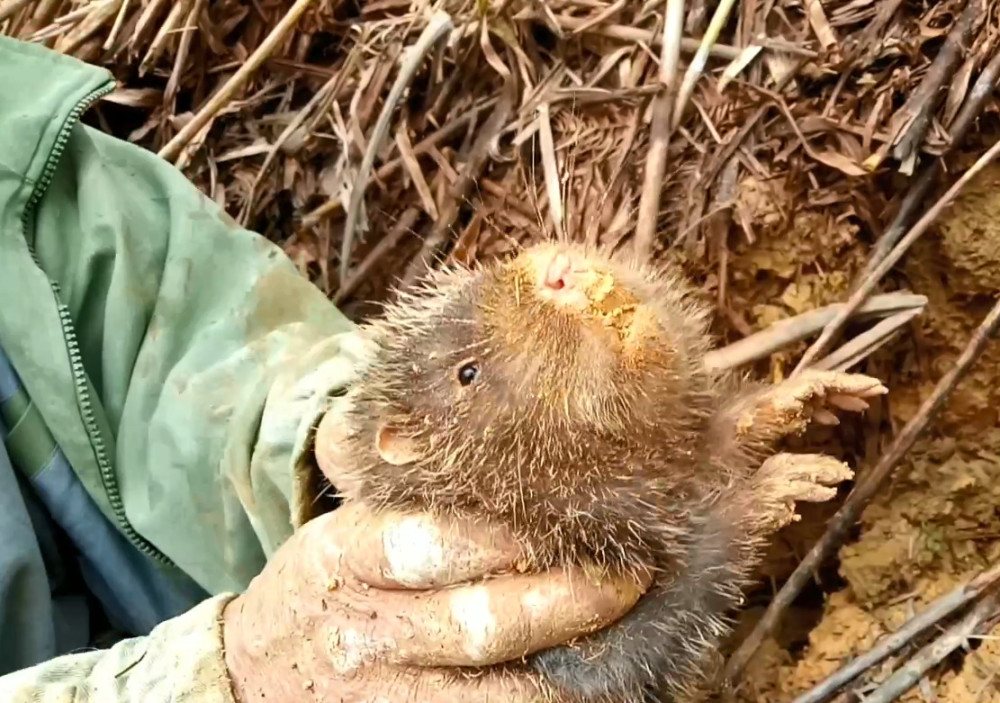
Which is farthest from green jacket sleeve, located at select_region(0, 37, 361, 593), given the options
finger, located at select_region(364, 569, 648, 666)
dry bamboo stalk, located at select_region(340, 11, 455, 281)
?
finger, located at select_region(364, 569, 648, 666)

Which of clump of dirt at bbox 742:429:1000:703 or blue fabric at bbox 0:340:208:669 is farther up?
clump of dirt at bbox 742:429:1000:703

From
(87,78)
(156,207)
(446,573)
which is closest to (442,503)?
(446,573)

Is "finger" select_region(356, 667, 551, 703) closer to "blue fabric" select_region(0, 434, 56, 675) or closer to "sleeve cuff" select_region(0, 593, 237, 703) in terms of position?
"sleeve cuff" select_region(0, 593, 237, 703)

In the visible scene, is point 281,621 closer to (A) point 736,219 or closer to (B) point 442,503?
(B) point 442,503

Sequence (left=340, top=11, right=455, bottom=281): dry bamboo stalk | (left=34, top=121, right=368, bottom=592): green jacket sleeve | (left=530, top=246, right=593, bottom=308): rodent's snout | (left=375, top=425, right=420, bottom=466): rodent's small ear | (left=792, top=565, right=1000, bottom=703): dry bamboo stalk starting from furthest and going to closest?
(left=340, top=11, right=455, bottom=281): dry bamboo stalk, (left=34, top=121, right=368, bottom=592): green jacket sleeve, (left=792, top=565, right=1000, bottom=703): dry bamboo stalk, (left=375, top=425, right=420, bottom=466): rodent's small ear, (left=530, top=246, right=593, bottom=308): rodent's snout

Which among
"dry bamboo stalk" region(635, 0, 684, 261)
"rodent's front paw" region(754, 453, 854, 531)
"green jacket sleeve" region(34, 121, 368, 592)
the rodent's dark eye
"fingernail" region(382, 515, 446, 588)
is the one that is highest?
"dry bamboo stalk" region(635, 0, 684, 261)
